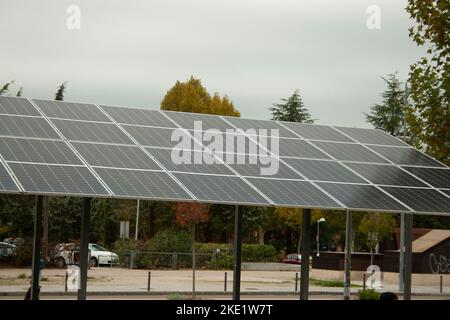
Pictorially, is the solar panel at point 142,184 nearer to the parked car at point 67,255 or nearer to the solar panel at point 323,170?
the solar panel at point 323,170

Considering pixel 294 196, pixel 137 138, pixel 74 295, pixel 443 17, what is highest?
pixel 443 17

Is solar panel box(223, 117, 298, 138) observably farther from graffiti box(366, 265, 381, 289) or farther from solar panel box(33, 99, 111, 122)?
graffiti box(366, 265, 381, 289)

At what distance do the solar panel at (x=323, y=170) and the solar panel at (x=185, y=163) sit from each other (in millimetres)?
2133

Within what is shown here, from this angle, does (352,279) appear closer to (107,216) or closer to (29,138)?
(107,216)

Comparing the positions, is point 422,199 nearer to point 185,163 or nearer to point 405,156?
point 405,156

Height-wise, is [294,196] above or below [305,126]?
below

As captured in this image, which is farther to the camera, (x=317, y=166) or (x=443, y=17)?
(x=443, y=17)

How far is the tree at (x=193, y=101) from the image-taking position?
78.9 meters

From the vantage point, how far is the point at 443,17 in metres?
28.0

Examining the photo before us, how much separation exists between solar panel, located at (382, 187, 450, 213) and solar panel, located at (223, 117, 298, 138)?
414 centimetres

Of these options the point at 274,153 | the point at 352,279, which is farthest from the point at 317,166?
the point at 352,279

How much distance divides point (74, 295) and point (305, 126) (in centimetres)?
1367

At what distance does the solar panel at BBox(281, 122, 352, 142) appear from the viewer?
24719mm
